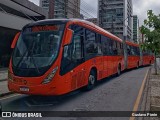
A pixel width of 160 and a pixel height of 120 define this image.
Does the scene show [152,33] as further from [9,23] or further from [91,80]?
[9,23]

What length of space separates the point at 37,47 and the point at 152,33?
10.5 m

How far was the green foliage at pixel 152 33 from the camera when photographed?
16.6 m

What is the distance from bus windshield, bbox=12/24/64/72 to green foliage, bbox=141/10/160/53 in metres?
9.10

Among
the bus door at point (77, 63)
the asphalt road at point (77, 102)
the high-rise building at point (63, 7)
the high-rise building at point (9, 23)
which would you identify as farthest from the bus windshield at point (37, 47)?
the high-rise building at point (63, 7)

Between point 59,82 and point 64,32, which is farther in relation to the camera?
point 64,32

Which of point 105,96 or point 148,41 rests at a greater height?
point 148,41

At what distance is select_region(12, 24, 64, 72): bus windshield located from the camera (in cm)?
869

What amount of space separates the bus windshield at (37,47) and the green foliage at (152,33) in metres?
9.10

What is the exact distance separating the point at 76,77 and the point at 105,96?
1.50m

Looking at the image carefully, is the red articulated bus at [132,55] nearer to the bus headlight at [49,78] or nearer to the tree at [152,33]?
the tree at [152,33]

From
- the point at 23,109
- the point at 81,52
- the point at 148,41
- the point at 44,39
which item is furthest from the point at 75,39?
the point at 148,41

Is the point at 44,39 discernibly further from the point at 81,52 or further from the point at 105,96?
the point at 105,96

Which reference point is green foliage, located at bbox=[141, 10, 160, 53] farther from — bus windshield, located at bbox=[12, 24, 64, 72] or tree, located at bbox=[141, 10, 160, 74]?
bus windshield, located at bbox=[12, 24, 64, 72]

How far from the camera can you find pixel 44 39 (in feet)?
29.8
